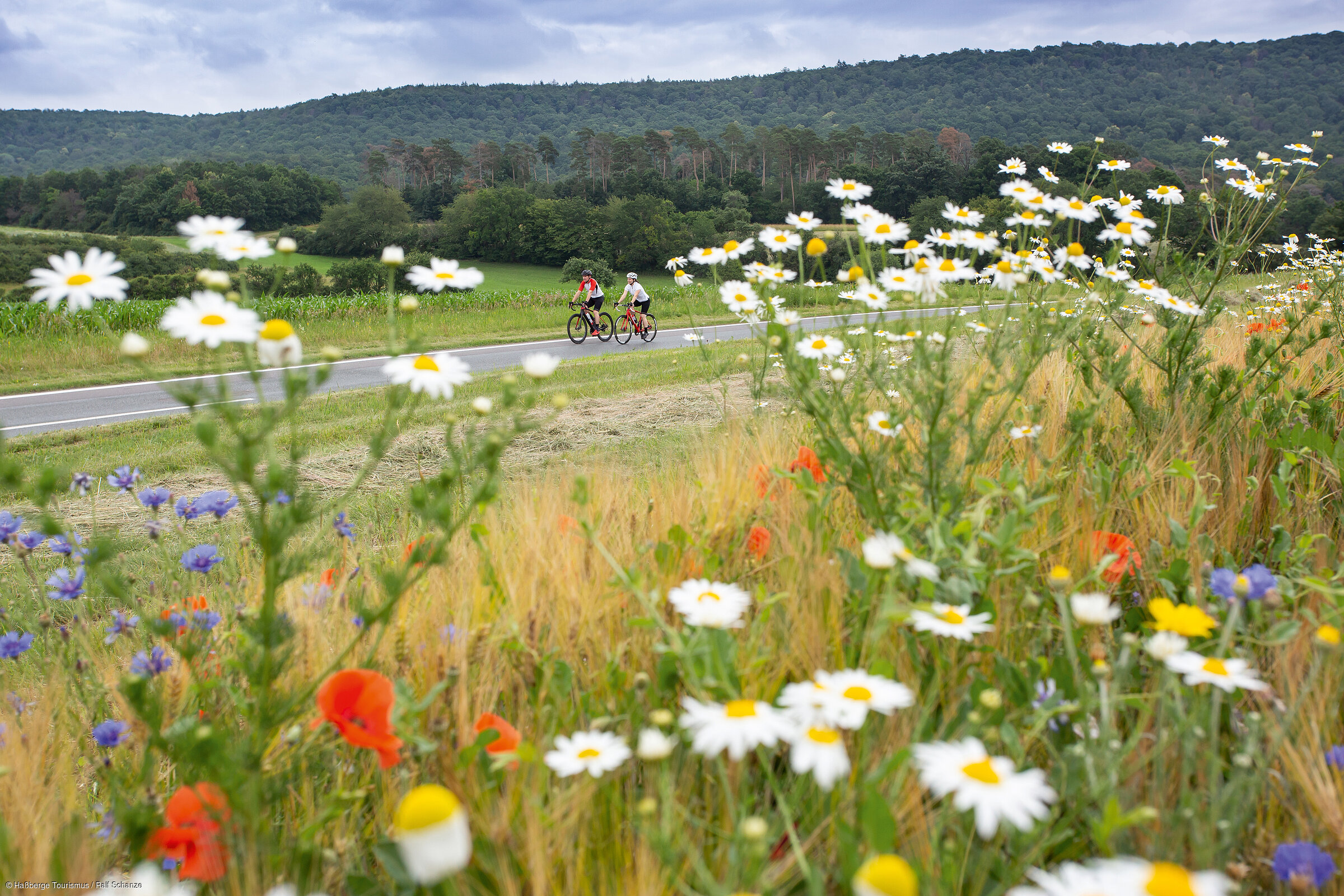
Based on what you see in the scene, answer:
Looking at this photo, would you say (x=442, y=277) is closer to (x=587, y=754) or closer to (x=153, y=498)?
(x=587, y=754)

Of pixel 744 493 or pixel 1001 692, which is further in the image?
pixel 744 493

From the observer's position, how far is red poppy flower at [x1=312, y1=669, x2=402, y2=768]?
924 mm

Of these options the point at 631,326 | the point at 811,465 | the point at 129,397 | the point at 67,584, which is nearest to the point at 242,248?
the point at 67,584

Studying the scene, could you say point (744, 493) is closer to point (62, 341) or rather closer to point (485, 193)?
point (62, 341)

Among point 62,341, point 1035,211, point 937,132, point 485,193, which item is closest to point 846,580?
point 1035,211

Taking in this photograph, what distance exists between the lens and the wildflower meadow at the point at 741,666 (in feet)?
2.72

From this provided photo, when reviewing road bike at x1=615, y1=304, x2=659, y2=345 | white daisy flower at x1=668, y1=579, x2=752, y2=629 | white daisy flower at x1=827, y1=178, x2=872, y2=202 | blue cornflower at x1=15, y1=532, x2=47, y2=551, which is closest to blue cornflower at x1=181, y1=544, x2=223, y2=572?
blue cornflower at x1=15, y1=532, x2=47, y2=551

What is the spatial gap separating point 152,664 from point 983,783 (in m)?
1.40

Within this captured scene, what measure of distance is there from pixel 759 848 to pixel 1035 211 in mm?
2053

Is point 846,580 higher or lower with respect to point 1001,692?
higher

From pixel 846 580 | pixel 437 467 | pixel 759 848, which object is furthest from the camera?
pixel 437 467

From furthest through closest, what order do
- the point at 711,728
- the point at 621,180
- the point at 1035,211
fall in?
the point at 621,180 < the point at 1035,211 < the point at 711,728

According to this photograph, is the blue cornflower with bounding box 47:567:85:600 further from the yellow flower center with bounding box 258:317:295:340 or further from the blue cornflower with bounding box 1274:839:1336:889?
the blue cornflower with bounding box 1274:839:1336:889

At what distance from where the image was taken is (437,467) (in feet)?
15.5
